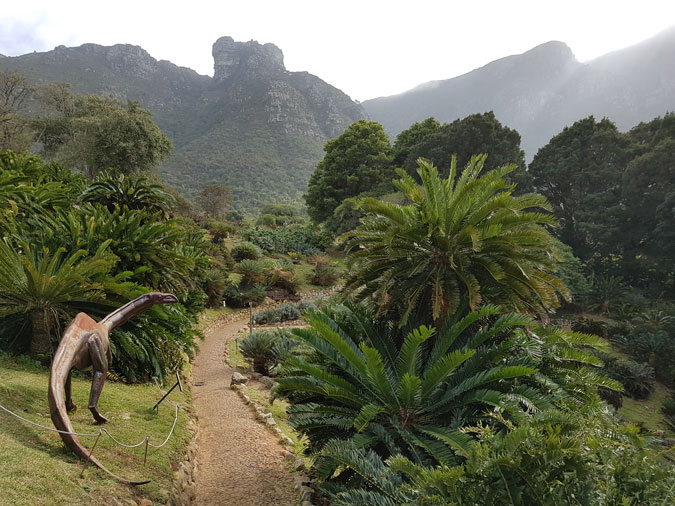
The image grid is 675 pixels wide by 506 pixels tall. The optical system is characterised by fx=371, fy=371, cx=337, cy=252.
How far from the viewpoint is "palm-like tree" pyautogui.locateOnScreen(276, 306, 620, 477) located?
13.9 ft

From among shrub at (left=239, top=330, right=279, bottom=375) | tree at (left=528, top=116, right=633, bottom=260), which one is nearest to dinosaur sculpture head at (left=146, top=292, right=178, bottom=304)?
shrub at (left=239, top=330, right=279, bottom=375)

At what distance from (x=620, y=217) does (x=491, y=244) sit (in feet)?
87.2

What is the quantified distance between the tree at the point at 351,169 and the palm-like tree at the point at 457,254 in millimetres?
27276

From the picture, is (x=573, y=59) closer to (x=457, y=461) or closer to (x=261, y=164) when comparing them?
(x=261, y=164)

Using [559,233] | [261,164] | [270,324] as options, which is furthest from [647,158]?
[261,164]

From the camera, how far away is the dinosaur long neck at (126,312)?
5.05 metres

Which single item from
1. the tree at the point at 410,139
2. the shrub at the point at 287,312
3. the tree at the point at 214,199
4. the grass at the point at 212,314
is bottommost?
the shrub at the point at 287,312

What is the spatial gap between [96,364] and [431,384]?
13.3ft

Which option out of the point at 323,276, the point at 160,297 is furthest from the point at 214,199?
the point at 160,297

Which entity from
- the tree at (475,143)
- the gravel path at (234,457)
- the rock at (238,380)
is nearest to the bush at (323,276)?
the tree at (475,143)

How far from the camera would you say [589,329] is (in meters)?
18.9

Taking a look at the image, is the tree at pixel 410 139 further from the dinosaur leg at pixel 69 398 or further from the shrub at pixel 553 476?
the shrub at pixel 553 476

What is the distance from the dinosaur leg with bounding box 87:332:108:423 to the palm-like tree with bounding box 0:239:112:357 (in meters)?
1.98

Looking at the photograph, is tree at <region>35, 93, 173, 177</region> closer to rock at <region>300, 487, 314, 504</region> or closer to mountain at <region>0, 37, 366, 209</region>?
rock at <region>300, 487, 314, 504</region>
